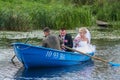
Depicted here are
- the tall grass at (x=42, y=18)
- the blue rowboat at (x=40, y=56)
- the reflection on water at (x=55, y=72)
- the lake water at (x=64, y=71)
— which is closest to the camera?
the lake water at (x=64, y=71)

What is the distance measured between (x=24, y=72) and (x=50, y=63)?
4.12ft

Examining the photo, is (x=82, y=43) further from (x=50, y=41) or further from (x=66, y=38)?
(x=50, y=41)

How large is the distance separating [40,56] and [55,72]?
0.78m

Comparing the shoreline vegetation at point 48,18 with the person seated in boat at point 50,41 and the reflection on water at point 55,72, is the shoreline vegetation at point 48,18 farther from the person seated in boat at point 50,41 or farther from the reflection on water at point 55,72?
the person seated in boat at point 50,41

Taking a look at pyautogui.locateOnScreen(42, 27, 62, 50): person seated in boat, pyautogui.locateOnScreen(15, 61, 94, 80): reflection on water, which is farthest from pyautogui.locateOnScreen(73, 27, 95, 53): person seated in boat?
pyautogui.locateOnScreen(42, 27, 62, 50): person seated in boat

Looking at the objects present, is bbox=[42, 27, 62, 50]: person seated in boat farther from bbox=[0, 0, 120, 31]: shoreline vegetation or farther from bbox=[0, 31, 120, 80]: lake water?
bbox=[0, 0, 120, 31]: shoreline vegetation

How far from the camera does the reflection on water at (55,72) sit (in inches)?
620

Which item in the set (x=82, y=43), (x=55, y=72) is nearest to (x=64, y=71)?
(x=55, y=72)

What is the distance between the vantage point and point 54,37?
17.0 m

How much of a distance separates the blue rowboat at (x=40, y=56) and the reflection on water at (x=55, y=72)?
0.23 metres

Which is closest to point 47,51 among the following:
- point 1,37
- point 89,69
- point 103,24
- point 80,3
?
point 89,69

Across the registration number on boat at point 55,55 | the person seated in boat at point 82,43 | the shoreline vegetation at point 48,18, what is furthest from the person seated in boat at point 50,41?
the shoreline vegetation at point 48,18

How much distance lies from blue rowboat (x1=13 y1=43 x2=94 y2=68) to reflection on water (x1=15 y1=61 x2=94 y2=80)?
23 centimetres

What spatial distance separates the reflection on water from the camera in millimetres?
15758
